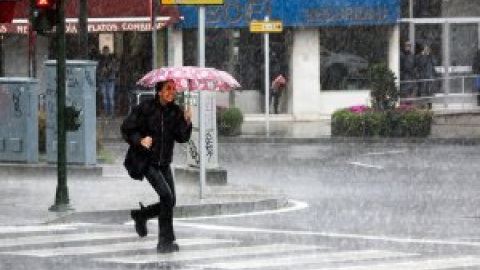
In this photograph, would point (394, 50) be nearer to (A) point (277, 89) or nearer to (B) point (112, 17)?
(A) point (277, 89)

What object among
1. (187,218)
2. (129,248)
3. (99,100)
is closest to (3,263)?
(129,248)

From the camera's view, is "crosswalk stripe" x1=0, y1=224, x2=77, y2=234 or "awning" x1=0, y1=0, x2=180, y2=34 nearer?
"crosswalk stripe" x1=0, y1=224, x2=77, y2=234

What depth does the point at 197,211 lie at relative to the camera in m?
19.1

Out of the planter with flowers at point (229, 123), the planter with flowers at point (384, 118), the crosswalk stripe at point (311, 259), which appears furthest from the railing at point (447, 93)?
the crosswalk stripe at point (311, 259)

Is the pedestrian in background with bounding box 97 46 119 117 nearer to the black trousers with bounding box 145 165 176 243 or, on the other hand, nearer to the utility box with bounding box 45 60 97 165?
the utility box with bounding box 45 60 97 165

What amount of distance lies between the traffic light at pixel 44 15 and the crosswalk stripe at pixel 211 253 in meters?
5.22

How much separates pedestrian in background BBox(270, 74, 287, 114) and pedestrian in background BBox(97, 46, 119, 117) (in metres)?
4.52

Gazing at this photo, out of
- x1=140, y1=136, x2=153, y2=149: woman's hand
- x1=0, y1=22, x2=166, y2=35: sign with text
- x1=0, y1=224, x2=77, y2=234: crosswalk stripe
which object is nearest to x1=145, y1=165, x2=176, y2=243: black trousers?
x1=140, y1=136, x2=153, y2=149: woman's hand

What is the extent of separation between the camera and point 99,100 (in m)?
45.2

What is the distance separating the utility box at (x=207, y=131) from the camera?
22.1 metres

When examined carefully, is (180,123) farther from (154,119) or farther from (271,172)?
(271,172)

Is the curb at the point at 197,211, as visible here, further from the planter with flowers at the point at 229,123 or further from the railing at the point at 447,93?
the railing at the point at 447,93

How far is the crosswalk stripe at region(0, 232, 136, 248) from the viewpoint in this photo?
1564cm

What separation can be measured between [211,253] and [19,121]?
34.4ft
